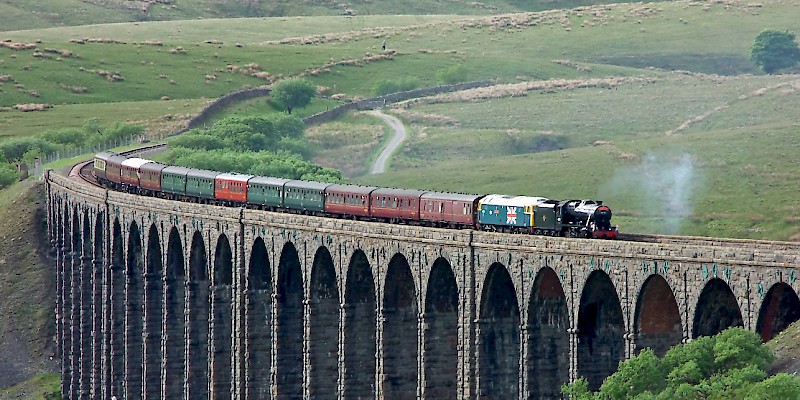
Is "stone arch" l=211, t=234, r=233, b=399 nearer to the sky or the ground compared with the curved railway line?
nearer to the ground

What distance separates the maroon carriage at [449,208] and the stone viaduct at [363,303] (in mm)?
3511

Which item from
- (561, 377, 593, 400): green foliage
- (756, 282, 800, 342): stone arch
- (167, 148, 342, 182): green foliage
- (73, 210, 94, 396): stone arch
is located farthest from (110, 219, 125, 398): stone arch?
(756, 282, 800, 342): stone arch

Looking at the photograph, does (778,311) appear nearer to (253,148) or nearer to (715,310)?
(715,310)

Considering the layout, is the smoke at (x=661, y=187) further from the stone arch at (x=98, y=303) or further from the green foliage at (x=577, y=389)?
the green foliage at (x=577, y=389)

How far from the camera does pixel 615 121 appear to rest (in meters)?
182

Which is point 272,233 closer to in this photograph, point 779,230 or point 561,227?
point 561,227

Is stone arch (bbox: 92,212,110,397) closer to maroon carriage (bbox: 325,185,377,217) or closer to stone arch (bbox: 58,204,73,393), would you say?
stone arch (bbox: 58,204,73,393)

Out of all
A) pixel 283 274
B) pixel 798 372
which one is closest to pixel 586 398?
pixel 798 372

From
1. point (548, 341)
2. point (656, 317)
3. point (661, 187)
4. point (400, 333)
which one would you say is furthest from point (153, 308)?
point (656, 317)

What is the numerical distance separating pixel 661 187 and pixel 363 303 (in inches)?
2046

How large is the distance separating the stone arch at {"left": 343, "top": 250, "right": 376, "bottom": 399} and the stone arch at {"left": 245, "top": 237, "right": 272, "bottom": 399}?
30.5ft

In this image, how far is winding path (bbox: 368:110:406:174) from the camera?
167750mm

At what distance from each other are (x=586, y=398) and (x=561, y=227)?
1625 cm

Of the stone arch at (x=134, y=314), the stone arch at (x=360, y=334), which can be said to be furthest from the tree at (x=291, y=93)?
the stone arch at (x=360, y=334)
